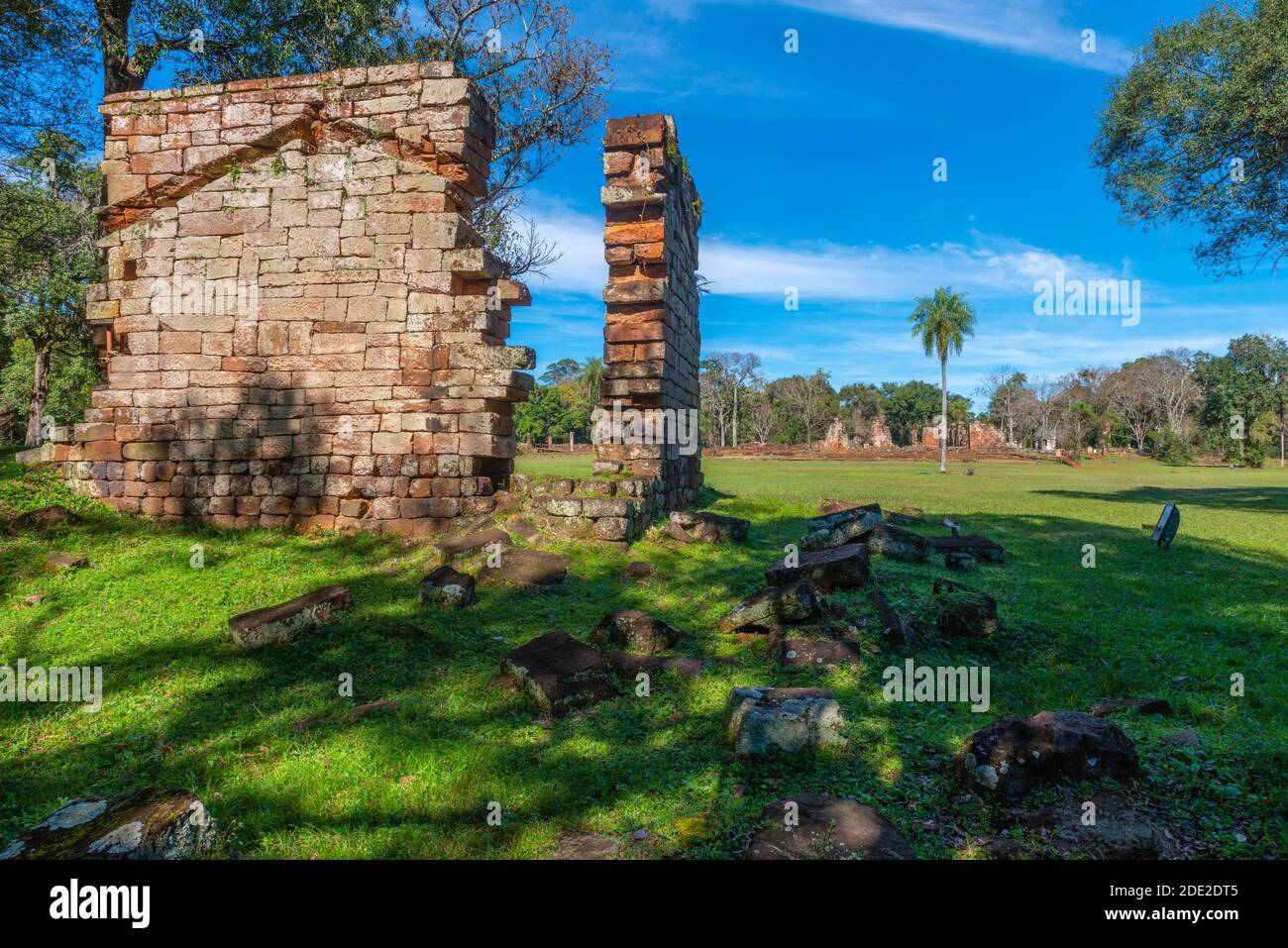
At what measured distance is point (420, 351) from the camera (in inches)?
351

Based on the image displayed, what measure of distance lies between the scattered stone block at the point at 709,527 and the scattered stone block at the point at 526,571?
8.02 ft

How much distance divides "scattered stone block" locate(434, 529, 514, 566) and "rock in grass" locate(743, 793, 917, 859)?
543 centimetres

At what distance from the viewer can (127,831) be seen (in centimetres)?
274

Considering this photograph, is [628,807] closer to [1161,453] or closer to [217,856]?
[217,856]

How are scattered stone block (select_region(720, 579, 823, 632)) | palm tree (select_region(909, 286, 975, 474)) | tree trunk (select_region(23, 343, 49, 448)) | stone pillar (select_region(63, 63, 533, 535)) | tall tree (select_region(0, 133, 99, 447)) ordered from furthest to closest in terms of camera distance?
palm tree (select_region(909, 286, 975, 474))
tree trunk (select_region(23, 343, 49, 448))
tall tree (select_region(0, 133, 99, 447))
stone pillar (select_region(63, 63, 533, 535))
scattered stone block (select_region(720, 579, 823, 632))

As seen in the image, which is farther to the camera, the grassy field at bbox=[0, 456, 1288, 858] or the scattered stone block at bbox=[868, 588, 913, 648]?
the scattered stone block at bbox=[868, 588, 913, 648]

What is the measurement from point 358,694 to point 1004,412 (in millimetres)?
92533

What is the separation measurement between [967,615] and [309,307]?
340 inches

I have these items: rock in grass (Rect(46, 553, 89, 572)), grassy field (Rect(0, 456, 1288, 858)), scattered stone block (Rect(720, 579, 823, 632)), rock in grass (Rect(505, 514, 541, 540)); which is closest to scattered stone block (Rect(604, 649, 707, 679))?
grassy field (Rect(0, 456, 1288, 858))

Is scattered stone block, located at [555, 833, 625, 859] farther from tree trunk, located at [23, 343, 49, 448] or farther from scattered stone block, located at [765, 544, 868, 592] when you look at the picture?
tree trunk, located at [23, 343, 49, 448]

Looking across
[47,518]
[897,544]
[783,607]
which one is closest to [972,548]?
[897,544]

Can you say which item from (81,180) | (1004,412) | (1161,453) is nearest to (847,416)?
(1004,412)

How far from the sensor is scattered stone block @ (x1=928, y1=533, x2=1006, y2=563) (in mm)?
8500
